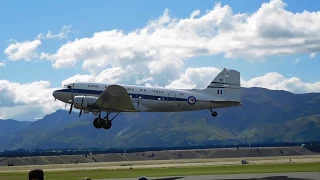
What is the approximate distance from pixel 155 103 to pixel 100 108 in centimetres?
729

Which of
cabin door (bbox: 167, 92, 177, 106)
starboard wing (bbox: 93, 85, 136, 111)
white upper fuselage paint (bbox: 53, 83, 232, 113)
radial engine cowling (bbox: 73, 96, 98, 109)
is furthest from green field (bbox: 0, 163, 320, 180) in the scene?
starboard wing (bbox: 93, 85, 136, 111)

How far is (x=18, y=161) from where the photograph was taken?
193 m

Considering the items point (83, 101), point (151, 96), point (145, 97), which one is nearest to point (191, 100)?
point (151, 96)

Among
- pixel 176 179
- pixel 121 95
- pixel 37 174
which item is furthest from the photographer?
pixel 176 179

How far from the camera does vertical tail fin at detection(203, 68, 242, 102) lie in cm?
6588

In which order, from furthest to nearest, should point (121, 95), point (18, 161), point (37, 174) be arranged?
point (18, 161), point (121, 95), point (37, 174)

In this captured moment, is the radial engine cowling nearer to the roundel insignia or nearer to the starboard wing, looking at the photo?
the starboard wing

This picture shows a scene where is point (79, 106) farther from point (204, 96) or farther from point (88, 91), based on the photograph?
point (204, 96)

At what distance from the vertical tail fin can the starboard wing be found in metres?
12.2

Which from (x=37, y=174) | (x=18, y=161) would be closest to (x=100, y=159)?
(x=18, y=161)

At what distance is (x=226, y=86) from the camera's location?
218ft

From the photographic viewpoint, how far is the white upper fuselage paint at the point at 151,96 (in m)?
62.3

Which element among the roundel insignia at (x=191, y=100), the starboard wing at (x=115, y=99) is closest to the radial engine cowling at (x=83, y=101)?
the starboard wing at (x=115, y=99)

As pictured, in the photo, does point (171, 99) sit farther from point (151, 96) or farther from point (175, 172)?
point (175, 172)
